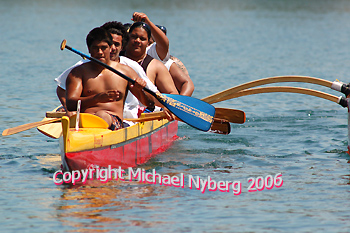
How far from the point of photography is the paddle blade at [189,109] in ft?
24.4

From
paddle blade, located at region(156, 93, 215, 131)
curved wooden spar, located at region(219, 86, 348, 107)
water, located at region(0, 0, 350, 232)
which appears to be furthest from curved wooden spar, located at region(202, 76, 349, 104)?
paddle blade, located at region(156, 93, 215, 131)

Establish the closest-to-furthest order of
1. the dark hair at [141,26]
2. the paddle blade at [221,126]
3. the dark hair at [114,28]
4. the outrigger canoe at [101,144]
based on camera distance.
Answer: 1. the outrigger canoe at [101,144]
2. the dark hair at [114,28]
3. the dark hair at [141,26]
4. the paddle blade at [221,126]

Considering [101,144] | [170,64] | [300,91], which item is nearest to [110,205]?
[101,144]

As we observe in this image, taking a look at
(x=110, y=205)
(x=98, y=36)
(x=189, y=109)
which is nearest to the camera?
(x=110, y=205)

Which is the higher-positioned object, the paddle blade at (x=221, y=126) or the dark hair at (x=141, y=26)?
the dark hair at (x=141, y=26)

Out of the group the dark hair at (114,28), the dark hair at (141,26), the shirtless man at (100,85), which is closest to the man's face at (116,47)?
the dark hair at (114,28)

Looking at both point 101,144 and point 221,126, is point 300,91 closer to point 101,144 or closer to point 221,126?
point 221,126

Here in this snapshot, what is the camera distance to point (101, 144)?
6.29 meters

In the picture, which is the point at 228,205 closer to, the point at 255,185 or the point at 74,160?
the point at 255,185

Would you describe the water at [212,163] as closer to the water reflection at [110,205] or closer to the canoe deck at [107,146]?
the water reflection at [110,205]

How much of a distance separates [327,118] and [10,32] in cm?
1913

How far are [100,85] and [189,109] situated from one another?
1359 millimetres

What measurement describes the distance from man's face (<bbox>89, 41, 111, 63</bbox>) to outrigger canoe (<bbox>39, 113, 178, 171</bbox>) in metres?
0.71

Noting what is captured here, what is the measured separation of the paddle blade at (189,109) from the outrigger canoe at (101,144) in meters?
0.39
